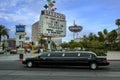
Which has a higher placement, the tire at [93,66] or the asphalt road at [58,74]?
the tire at [93,66]

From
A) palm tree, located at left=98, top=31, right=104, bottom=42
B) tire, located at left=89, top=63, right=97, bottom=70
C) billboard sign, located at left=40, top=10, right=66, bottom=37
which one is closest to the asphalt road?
tire, located at left=89, top=63, right=97, bottom=70

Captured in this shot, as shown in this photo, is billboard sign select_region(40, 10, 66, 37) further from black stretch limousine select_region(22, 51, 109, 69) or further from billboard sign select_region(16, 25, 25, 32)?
black stretch limousine select_region(22, 51, 109, 69)

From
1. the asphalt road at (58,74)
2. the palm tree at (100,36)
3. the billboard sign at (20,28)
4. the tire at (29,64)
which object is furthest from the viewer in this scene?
the palm tree at (100,36)

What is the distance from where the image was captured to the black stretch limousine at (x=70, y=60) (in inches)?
926

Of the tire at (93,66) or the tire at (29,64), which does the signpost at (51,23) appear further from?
the tire at (93,66)

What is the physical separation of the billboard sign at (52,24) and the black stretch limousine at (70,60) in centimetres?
2026

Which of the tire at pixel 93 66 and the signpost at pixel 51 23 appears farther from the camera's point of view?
the signpost at pixel 51 23

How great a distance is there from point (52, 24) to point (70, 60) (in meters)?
23.1

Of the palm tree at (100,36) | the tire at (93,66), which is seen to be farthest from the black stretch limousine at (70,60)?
the palm tree at (100,36)

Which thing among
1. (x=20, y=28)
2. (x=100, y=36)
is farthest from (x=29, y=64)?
(x=100, y=36)

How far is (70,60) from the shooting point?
23969mm

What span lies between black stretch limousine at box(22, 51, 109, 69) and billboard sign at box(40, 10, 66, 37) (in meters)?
20.3

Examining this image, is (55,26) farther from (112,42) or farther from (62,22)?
(112,42)

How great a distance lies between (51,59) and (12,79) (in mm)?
8863
